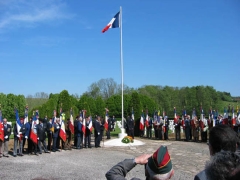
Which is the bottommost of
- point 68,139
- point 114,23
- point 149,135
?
point 149,135

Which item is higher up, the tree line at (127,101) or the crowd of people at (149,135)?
the tree line at (127,101)

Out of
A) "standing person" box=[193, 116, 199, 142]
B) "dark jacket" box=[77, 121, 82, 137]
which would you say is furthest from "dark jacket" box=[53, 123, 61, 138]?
"standing person" box=[193, 116, 199, 142]

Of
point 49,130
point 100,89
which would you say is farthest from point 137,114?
point 100,89

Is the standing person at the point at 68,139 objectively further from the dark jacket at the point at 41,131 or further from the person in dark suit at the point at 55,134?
the dark jacket at the point at 41,131

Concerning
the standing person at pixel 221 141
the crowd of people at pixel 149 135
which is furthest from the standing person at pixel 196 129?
the standing person at pixel 221 141

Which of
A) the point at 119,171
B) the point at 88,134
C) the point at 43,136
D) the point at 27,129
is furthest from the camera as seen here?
the point at 88,134

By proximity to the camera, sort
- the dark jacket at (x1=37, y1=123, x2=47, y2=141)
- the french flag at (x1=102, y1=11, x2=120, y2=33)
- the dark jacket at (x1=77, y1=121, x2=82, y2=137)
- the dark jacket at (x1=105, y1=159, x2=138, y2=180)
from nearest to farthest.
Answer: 1. the dark jacket at (x1=105, y1=159, x2=138, y2=180)
2. the dark jacket at (x1=37, y1=123, x2=47, y2=141)
3. the dark jacket at (x1=77, y1=121, x2=82, y2=137)
4. the french flag at (x1=102, y1=11, x2=120, y2=33)

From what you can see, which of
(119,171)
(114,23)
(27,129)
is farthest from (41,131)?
(119,171)

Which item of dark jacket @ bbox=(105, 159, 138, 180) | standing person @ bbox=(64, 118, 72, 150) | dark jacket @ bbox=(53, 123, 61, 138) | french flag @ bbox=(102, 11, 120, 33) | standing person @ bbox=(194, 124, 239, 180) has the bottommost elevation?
standing person @ bbox=(64, 118, 72, 150)

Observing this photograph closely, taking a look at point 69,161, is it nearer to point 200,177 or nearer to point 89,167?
point 89,167

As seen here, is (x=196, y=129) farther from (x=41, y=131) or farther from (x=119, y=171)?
(x=119, y=171)

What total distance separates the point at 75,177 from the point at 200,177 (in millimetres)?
7264

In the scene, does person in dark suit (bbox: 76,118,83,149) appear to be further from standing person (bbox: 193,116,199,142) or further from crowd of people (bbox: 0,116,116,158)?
standing person (bbox: 193,116,199,142)

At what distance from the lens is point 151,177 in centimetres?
207
